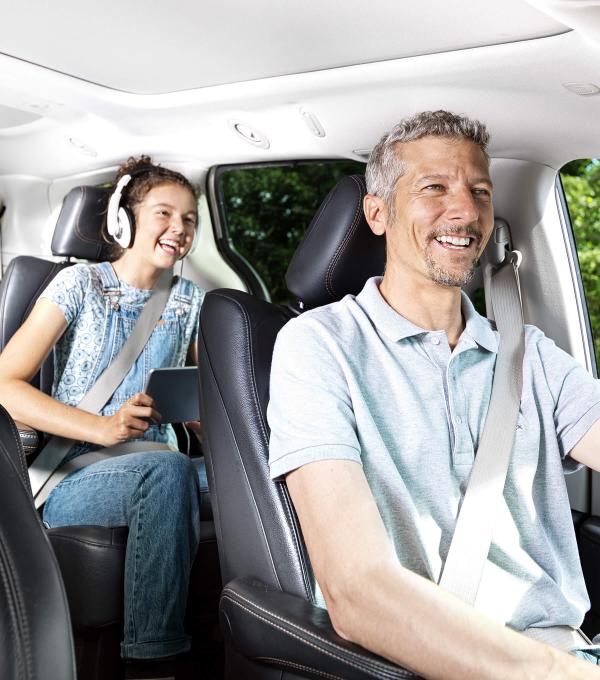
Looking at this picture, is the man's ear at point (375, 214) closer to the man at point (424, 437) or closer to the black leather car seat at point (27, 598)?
the man at point (424, 437)

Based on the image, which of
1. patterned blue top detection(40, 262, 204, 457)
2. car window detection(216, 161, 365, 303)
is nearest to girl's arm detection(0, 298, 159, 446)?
patterned blue top detection(40, 262, 204, 457)

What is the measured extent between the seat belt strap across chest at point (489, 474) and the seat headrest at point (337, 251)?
11.4 inches

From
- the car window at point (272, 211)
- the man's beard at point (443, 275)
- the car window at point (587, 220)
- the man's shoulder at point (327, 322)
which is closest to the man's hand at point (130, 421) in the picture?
the man's shoulder at point (327, 322)

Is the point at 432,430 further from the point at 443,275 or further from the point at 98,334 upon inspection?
the point at 98,334

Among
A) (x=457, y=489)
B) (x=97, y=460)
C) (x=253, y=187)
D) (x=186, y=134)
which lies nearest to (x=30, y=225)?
(x=186, y=134)

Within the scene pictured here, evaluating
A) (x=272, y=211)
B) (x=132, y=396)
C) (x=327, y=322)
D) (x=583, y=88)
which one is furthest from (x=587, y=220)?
(x=272, y=211)

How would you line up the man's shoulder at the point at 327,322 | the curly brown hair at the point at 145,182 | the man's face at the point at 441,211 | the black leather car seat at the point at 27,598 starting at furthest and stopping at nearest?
the curly brown hair at the point at 145,182, the man's face at the point at 441,211, the man's shoulder at the point at 327,322, the black leather car seat at the point at 27,598

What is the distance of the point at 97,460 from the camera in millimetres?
2320

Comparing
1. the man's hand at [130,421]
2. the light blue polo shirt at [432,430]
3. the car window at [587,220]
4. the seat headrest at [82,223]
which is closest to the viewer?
the light blue polo shirt at [432,430]

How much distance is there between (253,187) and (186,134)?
446 centimetres

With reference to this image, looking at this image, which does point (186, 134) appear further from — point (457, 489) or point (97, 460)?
point (457, 489)

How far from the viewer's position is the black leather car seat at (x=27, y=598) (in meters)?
0.99

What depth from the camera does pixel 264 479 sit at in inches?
60.0

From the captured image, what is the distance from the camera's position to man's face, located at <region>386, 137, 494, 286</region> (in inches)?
66.6
